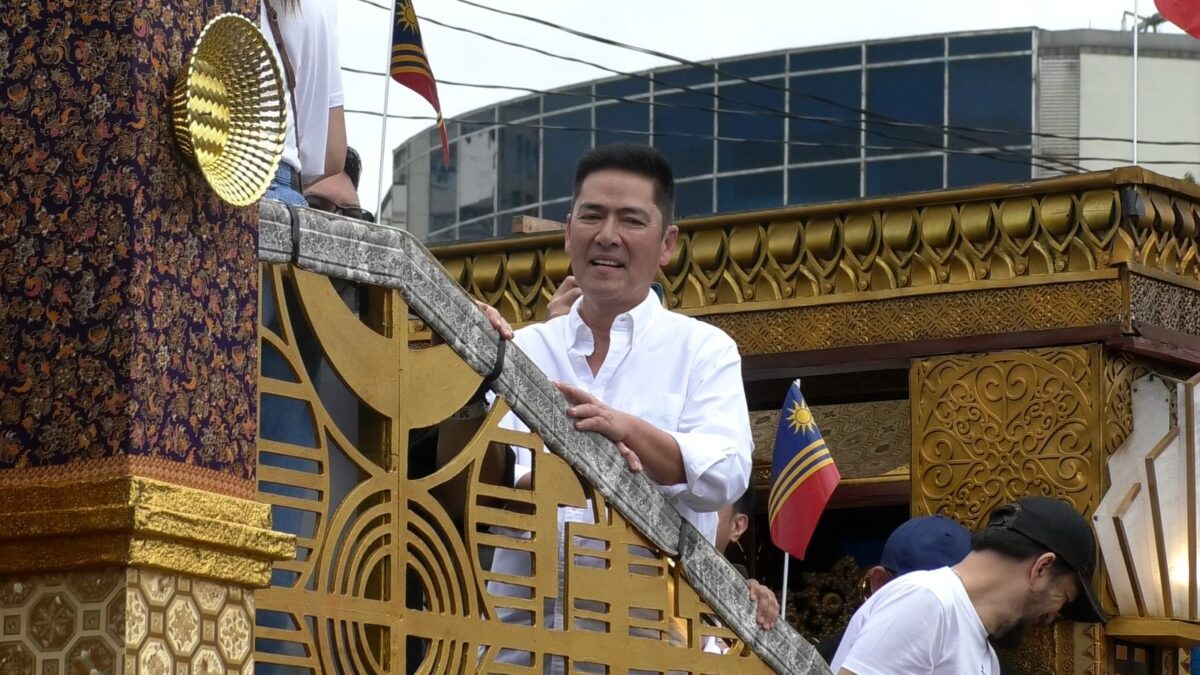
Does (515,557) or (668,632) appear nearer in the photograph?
(515,557)

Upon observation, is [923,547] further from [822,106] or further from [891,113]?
[822,106]

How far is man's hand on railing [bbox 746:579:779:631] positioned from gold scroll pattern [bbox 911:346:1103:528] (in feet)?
11.6

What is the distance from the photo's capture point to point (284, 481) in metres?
3.95

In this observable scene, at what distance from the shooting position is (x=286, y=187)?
437 cm

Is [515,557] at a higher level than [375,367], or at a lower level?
lower

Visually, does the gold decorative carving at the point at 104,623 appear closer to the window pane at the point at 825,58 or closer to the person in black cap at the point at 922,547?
the person in black cap at the point at 922,547

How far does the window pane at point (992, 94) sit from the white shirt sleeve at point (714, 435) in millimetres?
21199

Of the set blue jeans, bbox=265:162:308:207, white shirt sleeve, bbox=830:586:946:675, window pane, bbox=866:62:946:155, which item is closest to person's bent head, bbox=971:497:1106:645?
white shirt sleeve, bbox=830:586:946:675

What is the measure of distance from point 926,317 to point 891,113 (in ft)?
55.3

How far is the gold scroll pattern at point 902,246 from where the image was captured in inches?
352

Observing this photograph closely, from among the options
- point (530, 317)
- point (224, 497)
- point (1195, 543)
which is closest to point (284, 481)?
point (224, 497)

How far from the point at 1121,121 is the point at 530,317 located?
1799 cm

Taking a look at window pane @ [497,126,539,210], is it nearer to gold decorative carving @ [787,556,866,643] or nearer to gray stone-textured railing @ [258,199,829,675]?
gold decorative carving @ [787,556,866,643]

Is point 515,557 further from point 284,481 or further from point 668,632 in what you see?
point 284,481
